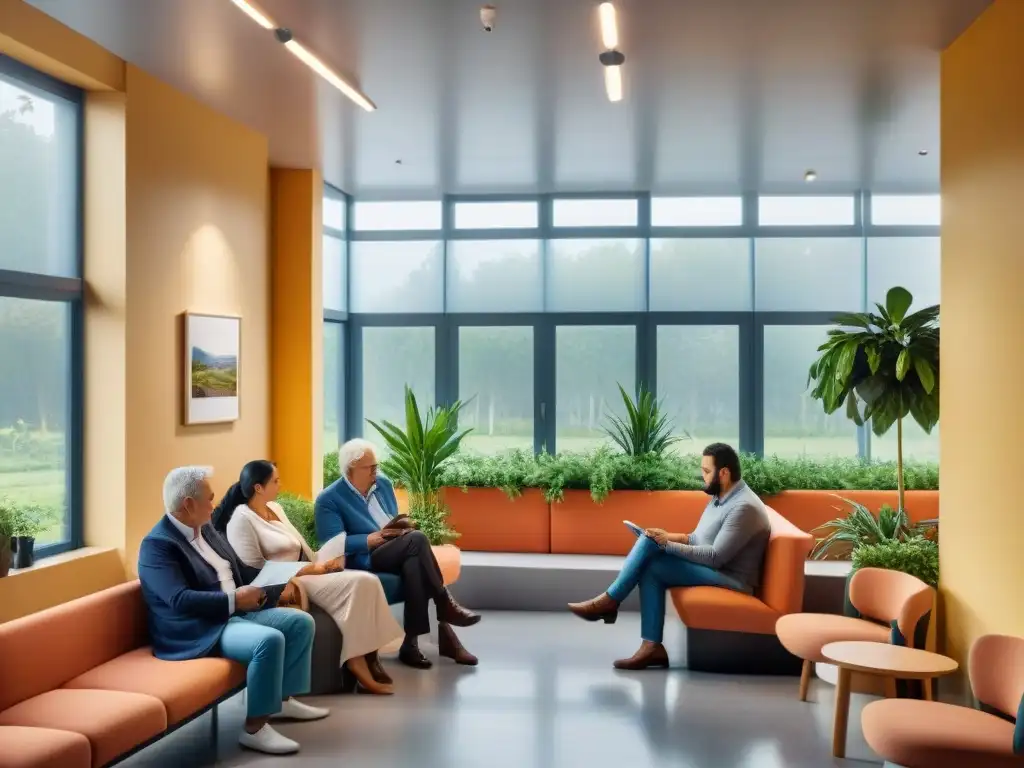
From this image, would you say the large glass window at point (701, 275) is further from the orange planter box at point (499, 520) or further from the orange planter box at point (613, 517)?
the orange planter box at point (499, 520)

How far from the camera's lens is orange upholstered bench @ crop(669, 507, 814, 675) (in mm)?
5699

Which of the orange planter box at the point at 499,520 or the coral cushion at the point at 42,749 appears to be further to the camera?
the orange planter box at the point at 499,520

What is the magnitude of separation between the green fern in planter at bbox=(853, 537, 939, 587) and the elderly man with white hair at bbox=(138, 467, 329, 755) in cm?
325

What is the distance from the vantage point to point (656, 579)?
6.01 meters

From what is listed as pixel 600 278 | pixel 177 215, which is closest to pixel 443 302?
pixel 600 278

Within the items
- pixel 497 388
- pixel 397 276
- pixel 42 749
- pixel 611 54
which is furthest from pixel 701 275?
pixel 42 749

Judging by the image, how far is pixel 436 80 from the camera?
5.80 meters

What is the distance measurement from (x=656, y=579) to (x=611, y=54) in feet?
10.0

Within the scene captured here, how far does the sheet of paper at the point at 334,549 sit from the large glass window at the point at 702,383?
492cm

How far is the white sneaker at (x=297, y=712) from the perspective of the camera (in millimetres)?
4996

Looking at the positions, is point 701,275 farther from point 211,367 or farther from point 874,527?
point 211,367

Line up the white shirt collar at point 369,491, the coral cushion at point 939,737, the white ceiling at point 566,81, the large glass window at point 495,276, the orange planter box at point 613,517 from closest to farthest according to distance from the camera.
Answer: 1. the coral cushion at point 939,737
2. the white ceiling at point 566,81
3. the white shirt collar at point 369,491
4. the orange planter box at point 613,517
5. the large glass window at point 495,276

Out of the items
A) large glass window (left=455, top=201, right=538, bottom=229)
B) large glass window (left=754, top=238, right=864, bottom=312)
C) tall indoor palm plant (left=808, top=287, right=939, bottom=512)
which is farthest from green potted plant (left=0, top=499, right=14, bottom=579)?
large glass window (left=754, top=238, right=864, bottom=312)

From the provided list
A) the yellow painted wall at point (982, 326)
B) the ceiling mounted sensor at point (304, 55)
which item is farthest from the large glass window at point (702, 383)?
the ceiling mounted sensor at point (304, 55)
